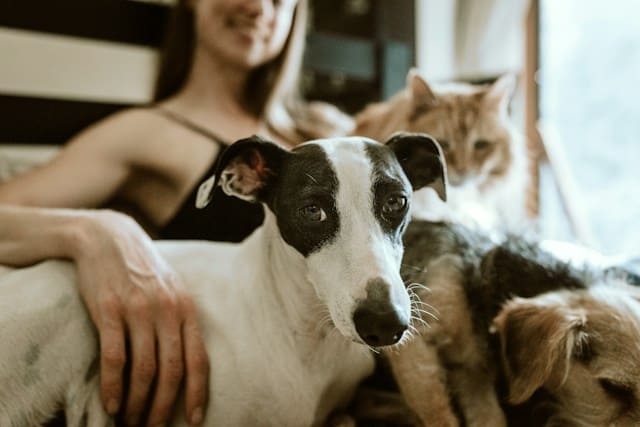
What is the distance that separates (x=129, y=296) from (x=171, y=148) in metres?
0.65

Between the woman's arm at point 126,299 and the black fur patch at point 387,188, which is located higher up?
the black fur patch at point 387,188

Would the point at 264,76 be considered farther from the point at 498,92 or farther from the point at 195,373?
the point at 195,373

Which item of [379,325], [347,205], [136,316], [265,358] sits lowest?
[265,358]

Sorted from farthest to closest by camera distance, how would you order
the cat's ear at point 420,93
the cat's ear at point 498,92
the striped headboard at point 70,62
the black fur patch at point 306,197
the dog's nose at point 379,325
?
the striped headboard at point 70,62, the cat's ear at point 498,92, the cat's ear at point 420,93, the black fur patch at point 306,197, the dog's nose at point 379,325

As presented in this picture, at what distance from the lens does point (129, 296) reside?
917mm

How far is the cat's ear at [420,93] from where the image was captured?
1429mm

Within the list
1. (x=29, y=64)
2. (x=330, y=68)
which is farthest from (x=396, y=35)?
(x=29, y=64)

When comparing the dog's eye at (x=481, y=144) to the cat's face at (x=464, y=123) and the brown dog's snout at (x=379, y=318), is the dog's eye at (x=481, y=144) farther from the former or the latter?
the brown dog's snout at (x=379, y=318)

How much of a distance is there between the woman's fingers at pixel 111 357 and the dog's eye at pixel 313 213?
0.38m

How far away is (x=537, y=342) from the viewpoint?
0.85 m

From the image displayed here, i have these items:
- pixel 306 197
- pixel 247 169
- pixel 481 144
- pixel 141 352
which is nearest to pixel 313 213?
pixel 306 197

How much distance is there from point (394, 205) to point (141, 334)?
47 centimetres

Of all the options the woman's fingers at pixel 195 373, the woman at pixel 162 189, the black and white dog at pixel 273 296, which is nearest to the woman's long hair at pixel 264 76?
the woman at pixel 162 189

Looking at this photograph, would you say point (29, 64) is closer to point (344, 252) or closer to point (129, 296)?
point (129, 296)
